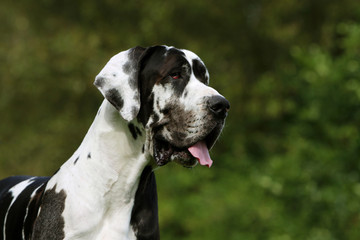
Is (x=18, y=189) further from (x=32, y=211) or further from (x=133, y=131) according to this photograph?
(x=133, y=131)

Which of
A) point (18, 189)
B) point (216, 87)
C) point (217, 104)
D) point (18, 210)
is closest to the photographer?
point (217, 104)

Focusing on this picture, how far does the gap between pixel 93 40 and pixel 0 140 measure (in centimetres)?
316

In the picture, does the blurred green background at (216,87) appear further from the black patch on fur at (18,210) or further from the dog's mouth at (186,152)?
the dog's mouth at (186,152)

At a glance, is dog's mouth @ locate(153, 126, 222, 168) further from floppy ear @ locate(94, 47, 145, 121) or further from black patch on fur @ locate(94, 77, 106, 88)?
black patch on fur @ locate(94, 77, 106, 88)

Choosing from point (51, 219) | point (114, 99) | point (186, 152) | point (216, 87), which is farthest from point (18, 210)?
point (216, 87)

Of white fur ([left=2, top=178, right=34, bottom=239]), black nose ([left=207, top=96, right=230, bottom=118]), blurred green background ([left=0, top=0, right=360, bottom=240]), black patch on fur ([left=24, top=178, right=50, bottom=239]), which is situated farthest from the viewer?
blurred green background ([left=0, top=0, right=360, bottom=240])

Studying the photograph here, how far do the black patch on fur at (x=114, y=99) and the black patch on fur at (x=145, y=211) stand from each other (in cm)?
50

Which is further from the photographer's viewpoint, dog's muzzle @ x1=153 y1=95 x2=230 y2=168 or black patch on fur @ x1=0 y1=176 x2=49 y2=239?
black patch on fur @ x1=0 y1=176 x2=49 y2=239

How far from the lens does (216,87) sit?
1579 centimetres

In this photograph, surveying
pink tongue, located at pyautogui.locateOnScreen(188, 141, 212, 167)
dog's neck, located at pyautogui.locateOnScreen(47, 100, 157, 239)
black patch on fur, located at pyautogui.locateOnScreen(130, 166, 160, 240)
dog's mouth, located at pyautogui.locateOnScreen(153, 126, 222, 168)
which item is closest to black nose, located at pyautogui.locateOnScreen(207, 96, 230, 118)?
dog's mouth, located at pyautogui.locateOnScreen(153, 126, 222, 168)

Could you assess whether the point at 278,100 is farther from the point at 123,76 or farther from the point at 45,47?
the point at 123,76

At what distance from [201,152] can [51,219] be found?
1.08 m

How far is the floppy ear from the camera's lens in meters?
4.26

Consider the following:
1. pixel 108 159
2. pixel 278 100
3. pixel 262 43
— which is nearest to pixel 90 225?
pixel 108 159
